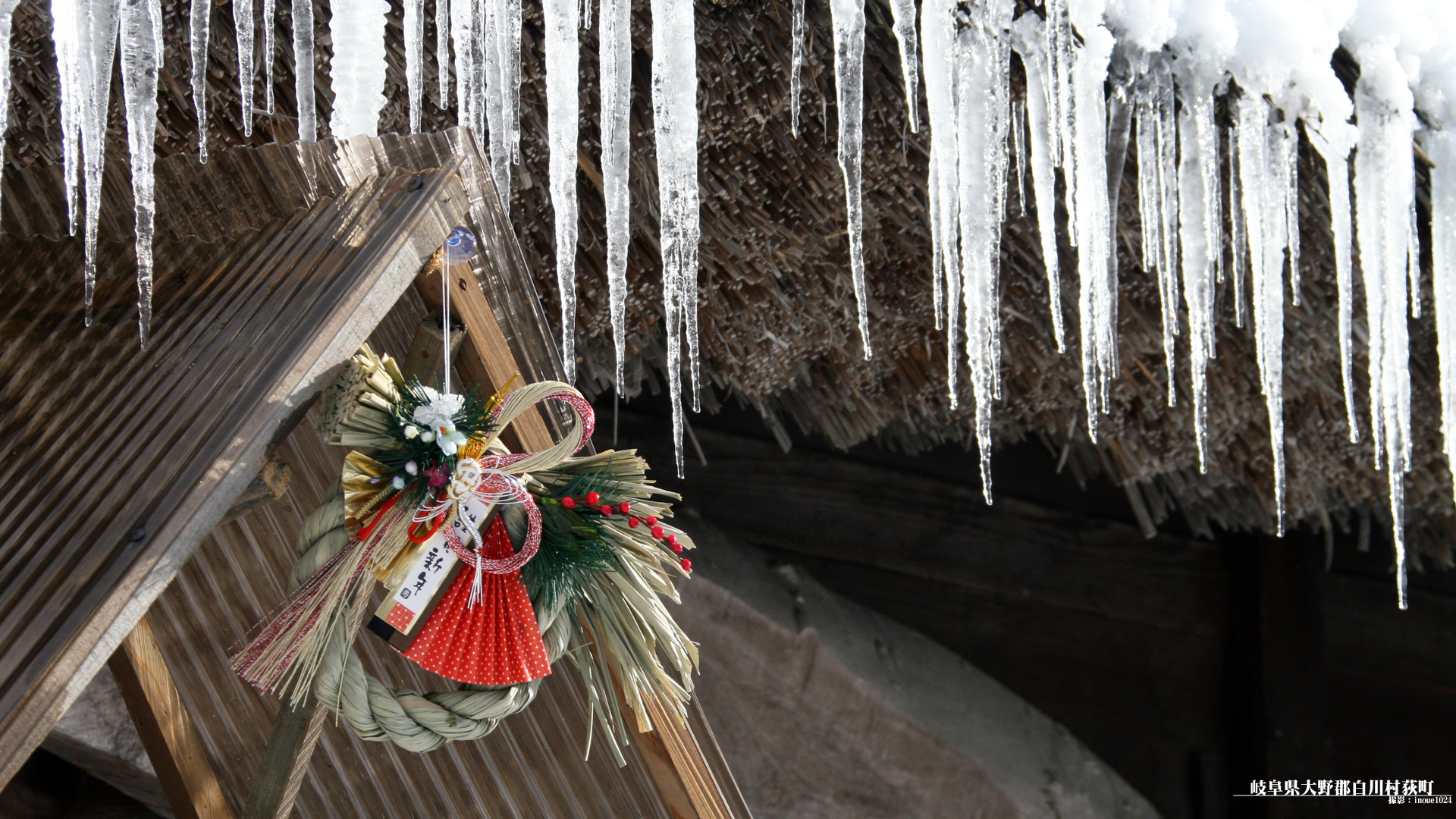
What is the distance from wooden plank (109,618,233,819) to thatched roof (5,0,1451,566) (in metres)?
0.55

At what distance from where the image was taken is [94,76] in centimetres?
102

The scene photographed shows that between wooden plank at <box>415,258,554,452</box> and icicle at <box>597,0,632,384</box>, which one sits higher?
icicle at <box>597,0,632,384</box>

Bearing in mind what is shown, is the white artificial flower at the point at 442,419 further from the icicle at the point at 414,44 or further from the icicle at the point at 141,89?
the icicle at the point at 414,44

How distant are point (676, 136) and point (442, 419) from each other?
1.78 feet

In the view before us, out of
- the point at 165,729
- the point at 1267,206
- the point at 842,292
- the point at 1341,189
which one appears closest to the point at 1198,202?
the point at 1267,206

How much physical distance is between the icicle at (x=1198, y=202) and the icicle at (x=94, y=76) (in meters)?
1.46

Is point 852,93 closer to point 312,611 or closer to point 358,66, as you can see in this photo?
point 358,66

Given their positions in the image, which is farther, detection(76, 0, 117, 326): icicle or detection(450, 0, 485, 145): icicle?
detection(450, 0, 485, 145): icicle

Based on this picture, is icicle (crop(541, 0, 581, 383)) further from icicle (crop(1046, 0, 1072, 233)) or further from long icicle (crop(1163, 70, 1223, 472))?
long icicle (crop(1163, 70, 1223, 472))

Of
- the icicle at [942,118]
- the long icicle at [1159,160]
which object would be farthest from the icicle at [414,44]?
the long icicle at [1159,160]

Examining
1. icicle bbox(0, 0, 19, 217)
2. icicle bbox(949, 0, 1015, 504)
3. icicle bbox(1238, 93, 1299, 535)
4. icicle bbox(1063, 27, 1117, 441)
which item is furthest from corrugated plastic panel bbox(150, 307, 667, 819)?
icicle bbox(1238, 93, 1299, 535)

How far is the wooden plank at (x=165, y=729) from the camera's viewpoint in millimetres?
1250

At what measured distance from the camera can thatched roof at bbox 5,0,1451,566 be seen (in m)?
1.56

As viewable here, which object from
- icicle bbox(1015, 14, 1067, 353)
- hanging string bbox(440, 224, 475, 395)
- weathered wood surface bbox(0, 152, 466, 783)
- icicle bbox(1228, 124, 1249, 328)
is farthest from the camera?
icicle bbox(1228, 124, 1249, 328)
